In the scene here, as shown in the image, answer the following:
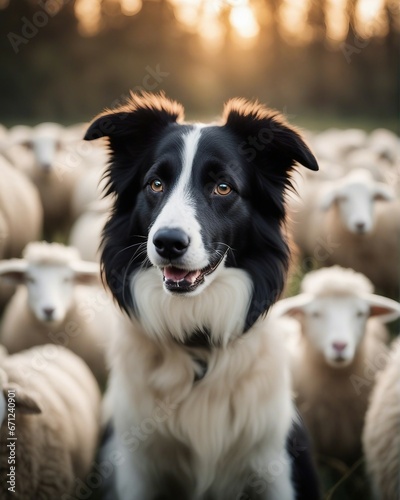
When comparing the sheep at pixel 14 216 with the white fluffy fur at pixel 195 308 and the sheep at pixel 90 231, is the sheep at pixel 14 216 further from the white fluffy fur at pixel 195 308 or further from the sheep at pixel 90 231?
the white fluffy fur at pixel 195 308

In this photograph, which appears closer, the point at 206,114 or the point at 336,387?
the point at 336,387

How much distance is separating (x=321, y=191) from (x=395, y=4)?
2949mm

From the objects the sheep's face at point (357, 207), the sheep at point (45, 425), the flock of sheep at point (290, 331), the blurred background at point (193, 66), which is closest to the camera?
the sheep at point (45, 425)

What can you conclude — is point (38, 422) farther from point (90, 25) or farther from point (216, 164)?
point (90, 25)

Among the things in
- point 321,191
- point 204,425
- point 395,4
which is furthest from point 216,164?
point 395,4

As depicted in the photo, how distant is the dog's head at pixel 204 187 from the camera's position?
2.64m

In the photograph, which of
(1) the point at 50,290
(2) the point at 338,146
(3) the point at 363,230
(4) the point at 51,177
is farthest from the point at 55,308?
(2) the point at 338,146

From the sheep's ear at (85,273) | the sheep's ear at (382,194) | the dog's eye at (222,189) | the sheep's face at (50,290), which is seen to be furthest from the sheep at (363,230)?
the dog's eye at (222,189)

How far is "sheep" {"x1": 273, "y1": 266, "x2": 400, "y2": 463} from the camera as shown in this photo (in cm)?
396

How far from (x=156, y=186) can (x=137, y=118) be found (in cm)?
43

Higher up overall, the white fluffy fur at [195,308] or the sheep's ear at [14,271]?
the white fluffy fur at [195,308]

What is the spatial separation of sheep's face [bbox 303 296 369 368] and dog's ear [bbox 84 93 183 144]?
1.73 meters

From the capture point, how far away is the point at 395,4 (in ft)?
26.1

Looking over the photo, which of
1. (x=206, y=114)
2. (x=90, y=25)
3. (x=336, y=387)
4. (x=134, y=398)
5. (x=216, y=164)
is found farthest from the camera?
(x=206, y=114)
